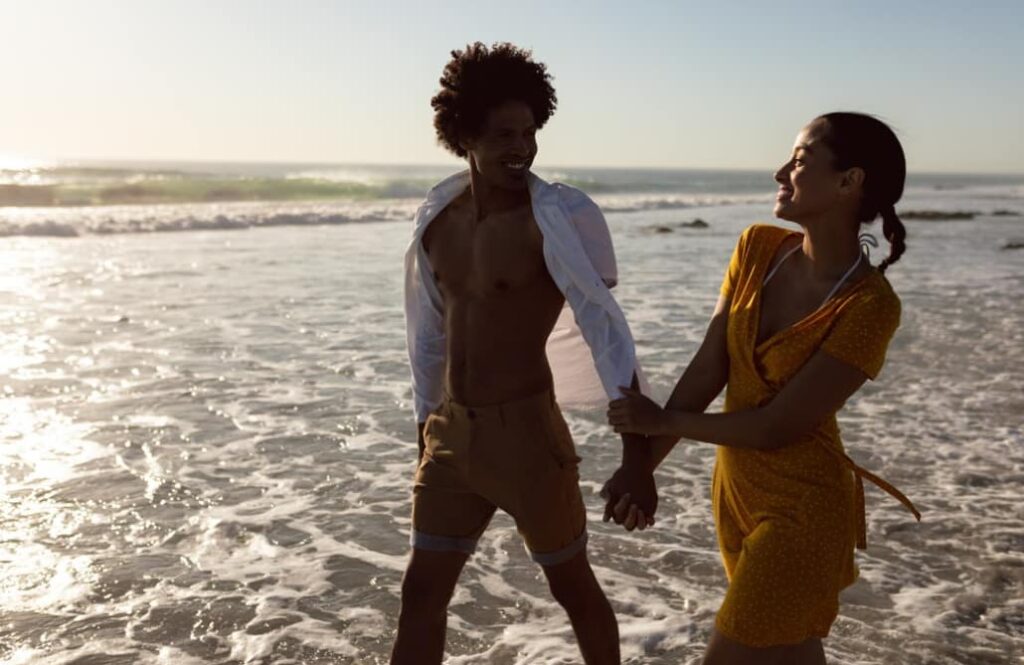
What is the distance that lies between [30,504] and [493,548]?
2.84 meters

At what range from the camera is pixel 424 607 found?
351 centimetres

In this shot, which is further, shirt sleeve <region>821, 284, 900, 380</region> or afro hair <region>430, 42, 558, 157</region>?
afro hair <region>430, 42, 558, 157</region>

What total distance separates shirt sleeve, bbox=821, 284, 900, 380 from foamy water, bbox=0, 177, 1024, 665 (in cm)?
225

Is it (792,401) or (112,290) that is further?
(112,290)

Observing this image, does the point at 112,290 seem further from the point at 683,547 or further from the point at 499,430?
the point at 499,430

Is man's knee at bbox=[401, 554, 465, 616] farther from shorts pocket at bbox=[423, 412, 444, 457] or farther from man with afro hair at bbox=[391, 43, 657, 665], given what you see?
shorts pocket at bbox=[423, 412, 444, 457]

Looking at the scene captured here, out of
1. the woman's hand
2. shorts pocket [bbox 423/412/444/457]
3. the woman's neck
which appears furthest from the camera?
shorts pocket [bbox 423/412/444/457]

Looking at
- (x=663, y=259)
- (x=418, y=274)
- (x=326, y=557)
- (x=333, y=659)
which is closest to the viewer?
(x=418, y=274)

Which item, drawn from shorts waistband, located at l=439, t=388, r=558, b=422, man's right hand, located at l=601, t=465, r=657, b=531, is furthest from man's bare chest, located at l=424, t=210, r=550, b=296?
man's right hand, located at l=601, t=465, r=657, b=531

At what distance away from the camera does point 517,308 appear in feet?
11.4

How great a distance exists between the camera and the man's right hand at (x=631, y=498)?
120 inches

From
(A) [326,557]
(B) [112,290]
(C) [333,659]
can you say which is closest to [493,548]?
(A) [326,557]

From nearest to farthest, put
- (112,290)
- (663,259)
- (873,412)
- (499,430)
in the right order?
(499,430), (873,412), (112,290), (663,259)

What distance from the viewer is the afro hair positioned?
340cm
